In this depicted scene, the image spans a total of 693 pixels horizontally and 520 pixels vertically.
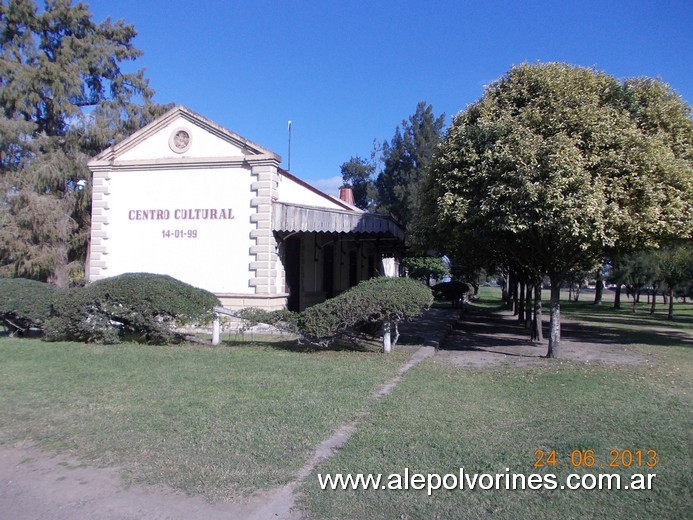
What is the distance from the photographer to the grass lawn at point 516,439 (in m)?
4.33

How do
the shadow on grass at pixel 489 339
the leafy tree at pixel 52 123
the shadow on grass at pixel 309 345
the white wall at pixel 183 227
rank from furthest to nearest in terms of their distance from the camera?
the leafy tree at pixel 52 123 → the white wall at pixel 183 227 → the shadow on grass at pixel 489 339 → the shadow on grass at pixel 309 345

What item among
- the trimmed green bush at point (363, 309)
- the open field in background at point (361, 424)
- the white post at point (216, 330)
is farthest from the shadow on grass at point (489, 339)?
the white post at point (216, 330)

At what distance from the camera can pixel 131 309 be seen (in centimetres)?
1279

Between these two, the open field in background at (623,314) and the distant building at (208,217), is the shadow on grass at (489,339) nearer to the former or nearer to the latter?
the distant building at (208,217)

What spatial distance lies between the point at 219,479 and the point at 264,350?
7611 mm

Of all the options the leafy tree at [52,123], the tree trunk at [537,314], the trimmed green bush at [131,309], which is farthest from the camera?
the leafy tree at [52,123]

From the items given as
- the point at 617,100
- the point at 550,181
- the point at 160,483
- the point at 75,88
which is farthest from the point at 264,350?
the point at 75,88

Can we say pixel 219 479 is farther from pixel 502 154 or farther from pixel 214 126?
pixel 214 126

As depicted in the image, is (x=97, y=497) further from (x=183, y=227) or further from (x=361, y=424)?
(x=183, y=227)

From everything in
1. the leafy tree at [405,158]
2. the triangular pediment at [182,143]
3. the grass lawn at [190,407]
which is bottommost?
the grass lawn at [190,407]

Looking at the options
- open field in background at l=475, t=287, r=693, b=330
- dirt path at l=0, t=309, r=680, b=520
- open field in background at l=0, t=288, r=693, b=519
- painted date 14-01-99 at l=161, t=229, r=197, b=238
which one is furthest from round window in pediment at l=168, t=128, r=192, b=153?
open field in background at l=475, t=287, r=693, b=330

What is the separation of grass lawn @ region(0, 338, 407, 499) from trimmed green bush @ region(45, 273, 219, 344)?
1106 millimetres
